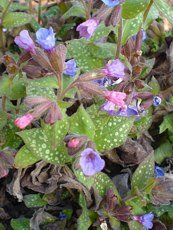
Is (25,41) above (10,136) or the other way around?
above

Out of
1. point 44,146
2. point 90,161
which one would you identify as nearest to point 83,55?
point 44,146

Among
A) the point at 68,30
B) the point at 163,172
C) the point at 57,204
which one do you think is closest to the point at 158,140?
the point at 163,172

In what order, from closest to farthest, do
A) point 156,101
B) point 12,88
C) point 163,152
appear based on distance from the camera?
1. point 12,88
2. point 156,101
3. point 163,152

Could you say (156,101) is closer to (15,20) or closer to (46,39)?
(46,39)

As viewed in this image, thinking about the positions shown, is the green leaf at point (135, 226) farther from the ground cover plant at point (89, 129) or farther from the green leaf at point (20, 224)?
the green leaf at point (20, 224)

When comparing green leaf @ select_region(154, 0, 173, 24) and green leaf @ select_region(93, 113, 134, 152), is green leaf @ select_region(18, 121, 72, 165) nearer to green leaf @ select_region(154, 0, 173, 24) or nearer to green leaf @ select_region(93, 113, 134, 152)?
green leaf @ select_region(93, 113, 134, 152)

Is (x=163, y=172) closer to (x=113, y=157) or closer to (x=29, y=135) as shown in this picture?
(x=113, y=157)

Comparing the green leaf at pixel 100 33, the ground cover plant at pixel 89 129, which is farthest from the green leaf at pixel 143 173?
the green leaf at pixel 100 33
